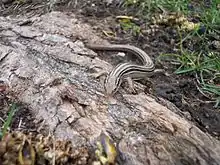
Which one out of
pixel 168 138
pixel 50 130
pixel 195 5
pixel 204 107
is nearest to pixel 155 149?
pixel 168 138

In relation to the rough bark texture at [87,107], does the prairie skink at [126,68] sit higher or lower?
lower

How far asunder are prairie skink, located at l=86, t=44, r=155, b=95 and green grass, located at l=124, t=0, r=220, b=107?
255mm

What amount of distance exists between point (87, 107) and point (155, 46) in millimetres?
1761

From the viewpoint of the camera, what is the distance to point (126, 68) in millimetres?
3555

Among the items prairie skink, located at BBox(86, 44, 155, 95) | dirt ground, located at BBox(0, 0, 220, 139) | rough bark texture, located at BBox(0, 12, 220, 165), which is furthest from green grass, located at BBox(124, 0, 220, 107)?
rough bark texture, located at BBox(0, 12, 220, 165)

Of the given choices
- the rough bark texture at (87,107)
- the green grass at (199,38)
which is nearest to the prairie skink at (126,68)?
the rough bark texture at (87,107)

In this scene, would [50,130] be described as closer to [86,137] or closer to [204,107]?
[86,137]

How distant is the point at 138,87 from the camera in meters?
3.17

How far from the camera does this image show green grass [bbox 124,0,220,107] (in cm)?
363

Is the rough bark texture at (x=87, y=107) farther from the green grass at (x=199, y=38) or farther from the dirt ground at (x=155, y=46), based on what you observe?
the green grass at (x=199, y=38)

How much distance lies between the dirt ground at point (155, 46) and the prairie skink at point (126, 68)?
11 cm

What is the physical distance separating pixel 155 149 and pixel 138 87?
957mm

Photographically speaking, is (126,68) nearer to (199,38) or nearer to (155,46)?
(155,46)

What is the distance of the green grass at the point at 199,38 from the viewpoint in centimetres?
363
